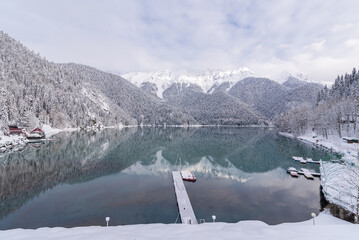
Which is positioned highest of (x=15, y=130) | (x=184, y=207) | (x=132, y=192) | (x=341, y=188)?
(x=15, y=130)

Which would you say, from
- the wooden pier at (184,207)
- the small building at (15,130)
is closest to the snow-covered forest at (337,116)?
the wooden pier at (184,207)

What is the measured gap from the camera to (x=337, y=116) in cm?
8494

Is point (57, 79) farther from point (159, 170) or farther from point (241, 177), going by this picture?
point (241, 177)

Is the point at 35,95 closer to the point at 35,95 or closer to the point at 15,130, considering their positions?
the point at 35,95

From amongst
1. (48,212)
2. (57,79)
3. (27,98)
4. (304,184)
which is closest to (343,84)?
(304,184)

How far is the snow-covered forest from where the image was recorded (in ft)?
283

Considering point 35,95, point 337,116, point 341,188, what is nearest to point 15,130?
point 35,95

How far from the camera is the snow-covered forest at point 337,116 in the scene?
3391 inches

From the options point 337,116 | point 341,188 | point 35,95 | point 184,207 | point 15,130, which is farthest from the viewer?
point 35,95

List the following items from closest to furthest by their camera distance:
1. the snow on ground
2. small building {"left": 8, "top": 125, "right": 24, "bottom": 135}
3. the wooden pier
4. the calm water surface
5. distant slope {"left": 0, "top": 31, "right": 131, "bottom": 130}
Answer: the snow on ground < the wooden pier < the calm water surface < small building {"left": 8, "top": 125, "right": 24, "bottom": 135} < distant slope {"left": 0, "top": 31, "right": 131, "bottom": 130}

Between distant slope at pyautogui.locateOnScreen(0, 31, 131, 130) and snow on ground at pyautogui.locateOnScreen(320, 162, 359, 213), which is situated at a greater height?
distant slope at pyautogui.locateOnScreen(0, 31, 131, 130)

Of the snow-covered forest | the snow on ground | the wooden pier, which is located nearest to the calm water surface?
the wooden pier

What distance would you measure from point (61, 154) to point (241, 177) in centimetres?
5154

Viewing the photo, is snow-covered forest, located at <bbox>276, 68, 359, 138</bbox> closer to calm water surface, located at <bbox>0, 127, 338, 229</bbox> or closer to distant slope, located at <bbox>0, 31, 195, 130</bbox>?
calm water surface, located at <bbox>0, 127, 338, 229</bbox>
